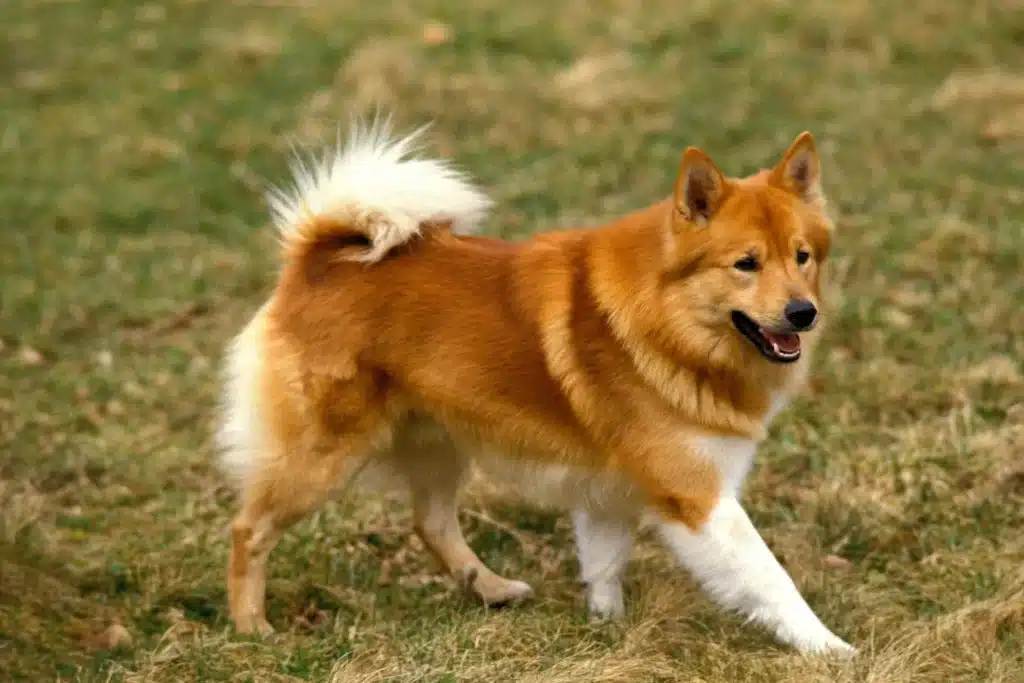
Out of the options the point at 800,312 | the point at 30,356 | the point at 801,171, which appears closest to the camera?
the point at 800,312

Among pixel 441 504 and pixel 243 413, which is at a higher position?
pixel 243 413

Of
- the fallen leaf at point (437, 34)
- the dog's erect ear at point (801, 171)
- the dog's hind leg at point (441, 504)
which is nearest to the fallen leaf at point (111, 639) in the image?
the dog's hind leg at point (441, 504)

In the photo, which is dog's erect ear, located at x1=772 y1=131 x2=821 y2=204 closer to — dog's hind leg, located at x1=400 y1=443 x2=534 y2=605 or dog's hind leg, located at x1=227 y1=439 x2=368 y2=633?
dog's hind leg, located at x1=400 y1=443 x2=534 y2=605

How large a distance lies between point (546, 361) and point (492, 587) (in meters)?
0.89

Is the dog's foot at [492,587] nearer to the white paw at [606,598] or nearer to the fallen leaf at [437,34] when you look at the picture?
the white paw at [606,598]

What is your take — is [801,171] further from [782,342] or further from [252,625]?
[252,625]

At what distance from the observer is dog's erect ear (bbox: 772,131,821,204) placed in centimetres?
443

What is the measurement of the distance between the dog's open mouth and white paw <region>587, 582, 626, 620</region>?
0.99 m

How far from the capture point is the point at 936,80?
1073 cm

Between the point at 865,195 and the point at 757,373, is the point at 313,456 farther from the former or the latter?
the point at 865,195

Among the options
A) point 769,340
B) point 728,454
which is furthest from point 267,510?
point 769,340

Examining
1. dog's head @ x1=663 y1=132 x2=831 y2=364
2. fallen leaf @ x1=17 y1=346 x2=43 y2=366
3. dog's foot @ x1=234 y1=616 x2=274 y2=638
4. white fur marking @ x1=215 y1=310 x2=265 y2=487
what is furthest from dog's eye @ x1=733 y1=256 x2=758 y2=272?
fallen leaf @ x1=17 y1=346 x2=43 y2=366

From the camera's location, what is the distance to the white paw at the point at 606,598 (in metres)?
4.71

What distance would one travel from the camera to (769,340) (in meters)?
4.23
